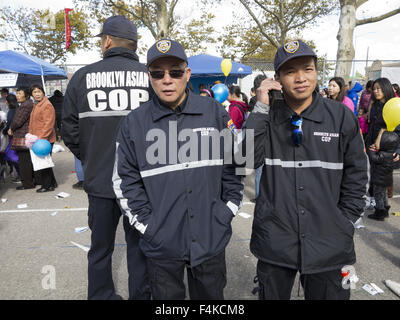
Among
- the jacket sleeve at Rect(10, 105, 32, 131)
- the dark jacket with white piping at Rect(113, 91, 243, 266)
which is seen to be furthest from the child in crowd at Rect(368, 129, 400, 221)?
the jacket sleeve at Rect(10, 105, 32, 131)

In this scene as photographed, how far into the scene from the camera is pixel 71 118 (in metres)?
2.52

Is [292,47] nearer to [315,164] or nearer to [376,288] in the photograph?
[315,164]

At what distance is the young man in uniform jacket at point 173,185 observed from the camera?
1758 mm

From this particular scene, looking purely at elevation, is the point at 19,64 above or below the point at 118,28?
above

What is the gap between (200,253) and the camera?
1734 millimetres

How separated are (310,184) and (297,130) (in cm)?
31

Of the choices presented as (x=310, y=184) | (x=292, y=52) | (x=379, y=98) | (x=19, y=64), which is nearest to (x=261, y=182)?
(x=310, y=184)

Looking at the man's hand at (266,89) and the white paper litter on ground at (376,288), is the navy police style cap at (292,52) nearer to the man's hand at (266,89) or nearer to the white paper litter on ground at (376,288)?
the man's hand at (266,89)

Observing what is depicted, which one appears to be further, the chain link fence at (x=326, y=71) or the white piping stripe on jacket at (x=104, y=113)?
the chain link fence at (x=326, y=71)

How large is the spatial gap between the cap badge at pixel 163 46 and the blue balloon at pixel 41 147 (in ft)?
15.8

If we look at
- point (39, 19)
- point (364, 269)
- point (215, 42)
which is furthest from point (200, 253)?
point (39, 19)

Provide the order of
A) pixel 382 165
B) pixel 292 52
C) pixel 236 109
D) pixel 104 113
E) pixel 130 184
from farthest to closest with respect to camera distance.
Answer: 1. pixel 236 109
2. pixel 382 165
3. pixel 104 113
4. pixel 130 184
5. pixel 292 52

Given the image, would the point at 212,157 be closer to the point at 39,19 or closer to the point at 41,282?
the point at 41,282

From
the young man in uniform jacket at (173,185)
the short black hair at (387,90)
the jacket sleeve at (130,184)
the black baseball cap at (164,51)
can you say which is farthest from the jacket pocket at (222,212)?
the short black hair at (387,90)
